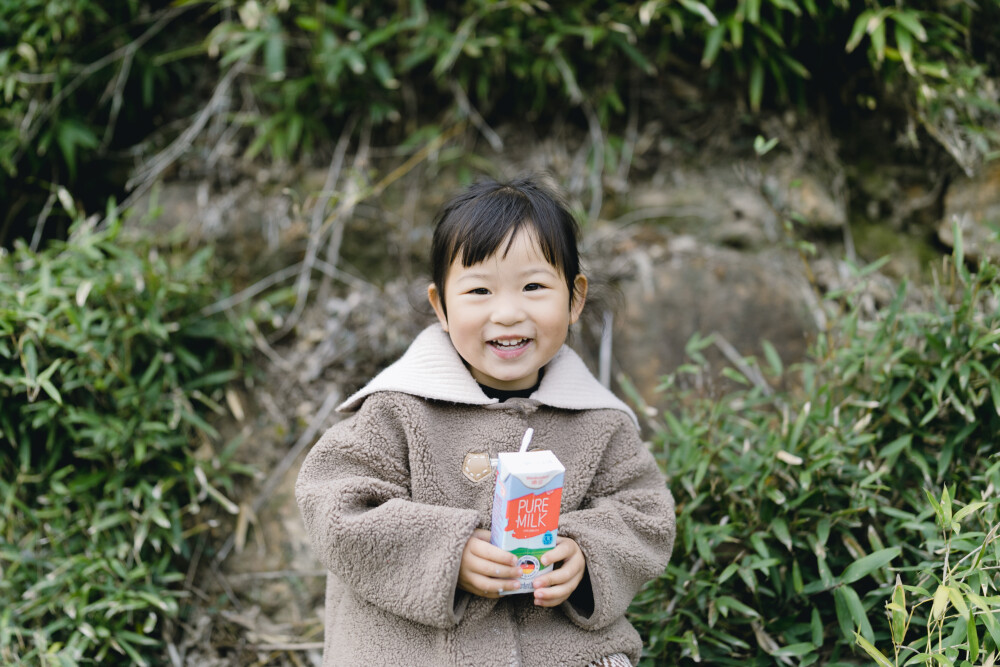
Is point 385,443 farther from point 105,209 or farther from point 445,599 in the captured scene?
point 105,209

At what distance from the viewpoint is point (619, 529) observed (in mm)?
1764

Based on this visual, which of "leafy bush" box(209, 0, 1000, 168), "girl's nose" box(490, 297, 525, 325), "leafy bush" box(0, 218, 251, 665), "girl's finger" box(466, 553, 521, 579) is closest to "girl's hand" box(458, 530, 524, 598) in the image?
"girl's finger" box(466, 553, 521, 579)

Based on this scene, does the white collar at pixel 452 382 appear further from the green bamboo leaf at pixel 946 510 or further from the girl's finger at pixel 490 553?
the green bamboo leaf at pixel 946 510

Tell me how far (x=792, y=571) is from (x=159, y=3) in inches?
136

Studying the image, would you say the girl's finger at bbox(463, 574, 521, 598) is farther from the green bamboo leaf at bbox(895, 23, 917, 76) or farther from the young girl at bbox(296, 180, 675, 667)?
the green bamboo leaf at bbox(895, 23, 917, 76)

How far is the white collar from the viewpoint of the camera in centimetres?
182

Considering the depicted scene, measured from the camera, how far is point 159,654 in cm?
241

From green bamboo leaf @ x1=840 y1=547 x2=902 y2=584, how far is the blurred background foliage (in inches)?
64.3

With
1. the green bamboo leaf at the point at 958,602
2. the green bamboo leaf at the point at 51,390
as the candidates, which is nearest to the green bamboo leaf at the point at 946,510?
the green bamboo leaf at the point at 958,602

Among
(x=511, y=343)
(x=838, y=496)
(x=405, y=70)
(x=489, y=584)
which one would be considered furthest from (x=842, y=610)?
(x=405, y=70)

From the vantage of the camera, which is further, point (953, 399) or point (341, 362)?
point (341, 362)

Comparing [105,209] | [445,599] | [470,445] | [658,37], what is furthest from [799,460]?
[105,209]

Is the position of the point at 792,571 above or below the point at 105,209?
below

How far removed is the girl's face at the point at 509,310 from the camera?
5.77 ft
